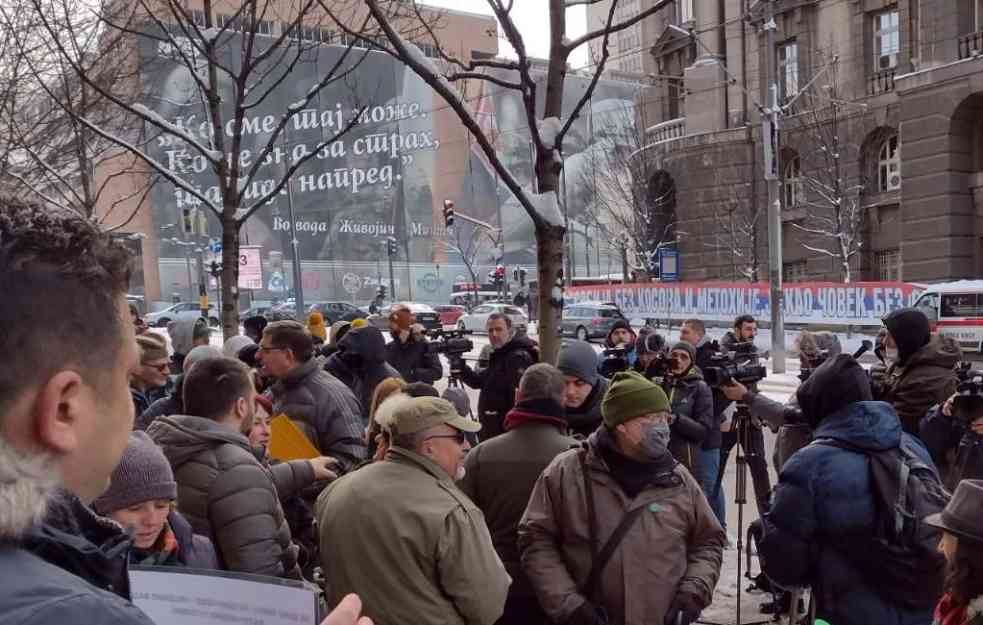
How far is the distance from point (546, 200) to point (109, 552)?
15.0 ft

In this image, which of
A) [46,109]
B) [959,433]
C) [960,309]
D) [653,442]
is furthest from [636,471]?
[960,309]

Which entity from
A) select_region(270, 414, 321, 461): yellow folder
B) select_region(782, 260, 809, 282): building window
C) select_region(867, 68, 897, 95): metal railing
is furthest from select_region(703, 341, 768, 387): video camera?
select_region(782, 260, 809, 282): building window

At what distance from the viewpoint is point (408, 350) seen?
9180 mm

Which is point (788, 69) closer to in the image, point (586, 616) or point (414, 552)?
point (586, 616)

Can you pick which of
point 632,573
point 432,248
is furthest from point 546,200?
point 432,248

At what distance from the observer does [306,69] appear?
6238cm

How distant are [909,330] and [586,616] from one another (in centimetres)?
309

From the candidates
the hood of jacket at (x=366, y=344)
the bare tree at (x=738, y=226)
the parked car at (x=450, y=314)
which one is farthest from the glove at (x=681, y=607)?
the parked car at (x=450, y=314)

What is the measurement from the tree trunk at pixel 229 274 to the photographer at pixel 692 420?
15.3ft

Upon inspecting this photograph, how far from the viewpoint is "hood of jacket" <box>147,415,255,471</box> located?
10.8 ft

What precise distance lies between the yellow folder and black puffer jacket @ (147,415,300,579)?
Result: 1135 mm

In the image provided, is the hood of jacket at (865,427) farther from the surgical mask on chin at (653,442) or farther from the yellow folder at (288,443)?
the yellow folder at (288,443)

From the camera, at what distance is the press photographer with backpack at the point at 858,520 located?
3.32 meters

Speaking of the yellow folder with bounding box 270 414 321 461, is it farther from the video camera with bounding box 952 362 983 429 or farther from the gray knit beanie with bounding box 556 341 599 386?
the video camera with bounding box 952 362 983 429
